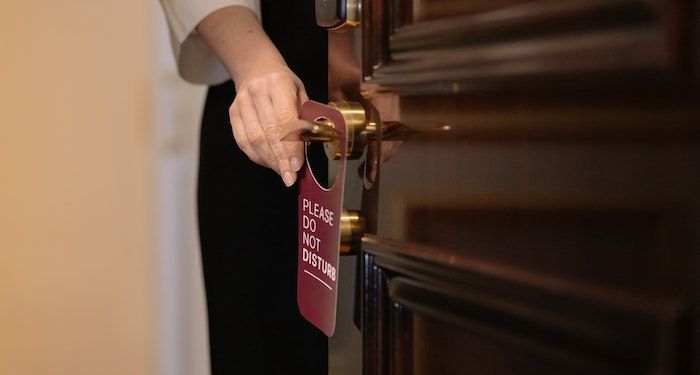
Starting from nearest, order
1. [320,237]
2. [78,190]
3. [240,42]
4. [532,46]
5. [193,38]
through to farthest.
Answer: [532,46] < [320,237] < [240,42] < [193,38] < [78,190]

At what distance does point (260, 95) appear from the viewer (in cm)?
63

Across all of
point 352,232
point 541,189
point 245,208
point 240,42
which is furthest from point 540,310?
point 245,208

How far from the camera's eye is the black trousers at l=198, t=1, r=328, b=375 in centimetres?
83

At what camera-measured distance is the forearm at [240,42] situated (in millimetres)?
669

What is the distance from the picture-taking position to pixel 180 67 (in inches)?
34.5

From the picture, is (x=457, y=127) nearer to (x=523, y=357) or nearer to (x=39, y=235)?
(x=523, y=357)

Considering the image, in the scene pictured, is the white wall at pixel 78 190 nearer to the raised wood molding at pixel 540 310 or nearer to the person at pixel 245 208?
the person at pixel 245 208

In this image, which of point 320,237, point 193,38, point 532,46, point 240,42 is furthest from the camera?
point 193,38

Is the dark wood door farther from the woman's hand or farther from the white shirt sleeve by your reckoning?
the white shirt sleeve

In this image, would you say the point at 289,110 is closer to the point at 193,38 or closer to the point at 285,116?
the point at 285,116

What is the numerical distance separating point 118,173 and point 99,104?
0.11 meters

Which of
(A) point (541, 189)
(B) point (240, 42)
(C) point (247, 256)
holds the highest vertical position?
(B) point (240, 42)

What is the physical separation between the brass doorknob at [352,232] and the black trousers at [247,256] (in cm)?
26

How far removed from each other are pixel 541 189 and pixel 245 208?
534 millimetres
